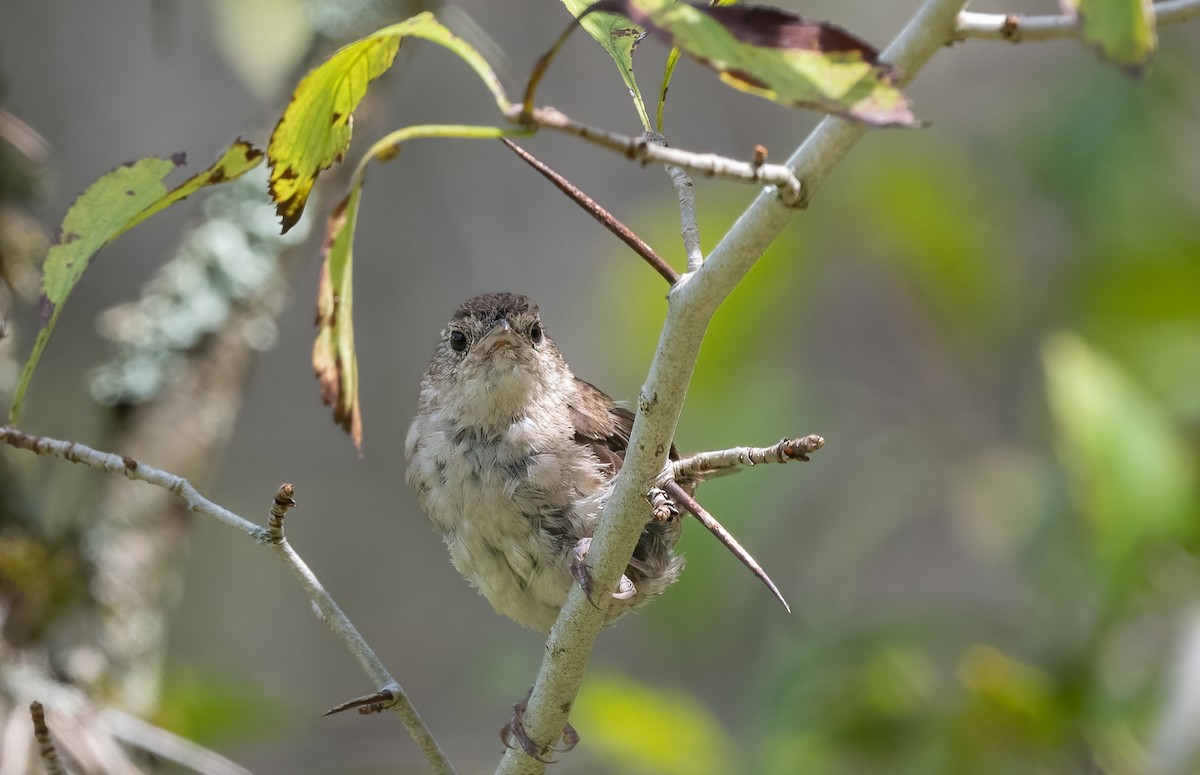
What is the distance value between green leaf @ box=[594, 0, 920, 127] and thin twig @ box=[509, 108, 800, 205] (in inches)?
3.6

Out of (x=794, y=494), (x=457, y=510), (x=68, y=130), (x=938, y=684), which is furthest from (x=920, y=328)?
(x=68, y=130)

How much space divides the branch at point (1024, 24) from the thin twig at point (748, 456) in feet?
1.49

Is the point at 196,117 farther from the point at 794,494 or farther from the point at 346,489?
the point at 794,494

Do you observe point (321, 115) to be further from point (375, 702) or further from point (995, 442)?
point (995, 442)

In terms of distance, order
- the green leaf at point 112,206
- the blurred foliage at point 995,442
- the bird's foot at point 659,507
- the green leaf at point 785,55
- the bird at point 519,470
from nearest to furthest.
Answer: the green leaf at point 785,55 < the green leaf at point 112,206 < the bird's foot at point 659,507 < the bird at point 519,470 < the blurred foliage at point 995,442

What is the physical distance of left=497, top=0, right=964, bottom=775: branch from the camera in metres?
1.27

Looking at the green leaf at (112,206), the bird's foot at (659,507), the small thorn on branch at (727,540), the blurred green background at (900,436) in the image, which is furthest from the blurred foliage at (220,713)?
the small thorn on branch at (727,540)

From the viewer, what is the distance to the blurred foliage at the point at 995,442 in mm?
3227

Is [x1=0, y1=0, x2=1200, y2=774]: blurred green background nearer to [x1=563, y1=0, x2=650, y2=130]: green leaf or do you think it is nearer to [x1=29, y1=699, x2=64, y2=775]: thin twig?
[x1=563, y1=0, x2=650, y2=130]: green leaf

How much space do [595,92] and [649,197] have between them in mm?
831

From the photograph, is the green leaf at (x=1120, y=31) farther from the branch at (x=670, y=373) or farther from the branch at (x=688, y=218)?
the branch at (x=688, y=218)

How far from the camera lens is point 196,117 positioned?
7.31m

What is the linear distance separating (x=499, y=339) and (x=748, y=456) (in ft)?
6.53

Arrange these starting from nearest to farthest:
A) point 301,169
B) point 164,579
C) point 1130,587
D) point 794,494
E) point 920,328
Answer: point 301,169, point 1130,587, point 164,579, point 794,494, point 920,328
